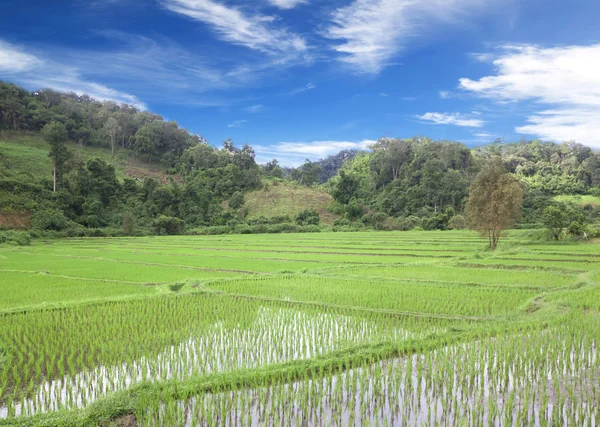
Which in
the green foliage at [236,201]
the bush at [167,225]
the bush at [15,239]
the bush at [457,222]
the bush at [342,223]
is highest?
the green foliage at [236,201]

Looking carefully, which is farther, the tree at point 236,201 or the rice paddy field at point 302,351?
the tree at point 236,201

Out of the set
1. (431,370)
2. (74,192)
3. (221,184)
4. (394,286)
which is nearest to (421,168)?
(221,184)

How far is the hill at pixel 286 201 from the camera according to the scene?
51562 mm

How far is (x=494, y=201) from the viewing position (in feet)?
63.8

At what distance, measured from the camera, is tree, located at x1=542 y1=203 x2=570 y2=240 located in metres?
22.8

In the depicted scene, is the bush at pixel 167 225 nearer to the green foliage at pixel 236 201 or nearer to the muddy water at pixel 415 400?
the green foliage at pixel 236 201

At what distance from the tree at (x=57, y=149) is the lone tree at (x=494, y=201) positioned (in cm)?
3761

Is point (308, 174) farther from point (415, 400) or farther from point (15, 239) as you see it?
point (415, 400)

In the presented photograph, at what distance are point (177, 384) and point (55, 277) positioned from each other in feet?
34.5

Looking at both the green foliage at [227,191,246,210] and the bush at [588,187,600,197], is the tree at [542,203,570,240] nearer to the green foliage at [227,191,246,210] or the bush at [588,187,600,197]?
the bush at [588,187,600,197]

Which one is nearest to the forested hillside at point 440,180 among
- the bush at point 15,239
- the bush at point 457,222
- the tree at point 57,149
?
the bush at point 457,222

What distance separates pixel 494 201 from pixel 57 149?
4006 centimetres

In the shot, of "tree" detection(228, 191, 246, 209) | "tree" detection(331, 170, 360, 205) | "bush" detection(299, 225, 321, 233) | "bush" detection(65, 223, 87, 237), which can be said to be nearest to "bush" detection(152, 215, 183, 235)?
"bush" detection(65, 223, 87, 237)

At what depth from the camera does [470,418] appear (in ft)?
13.1
